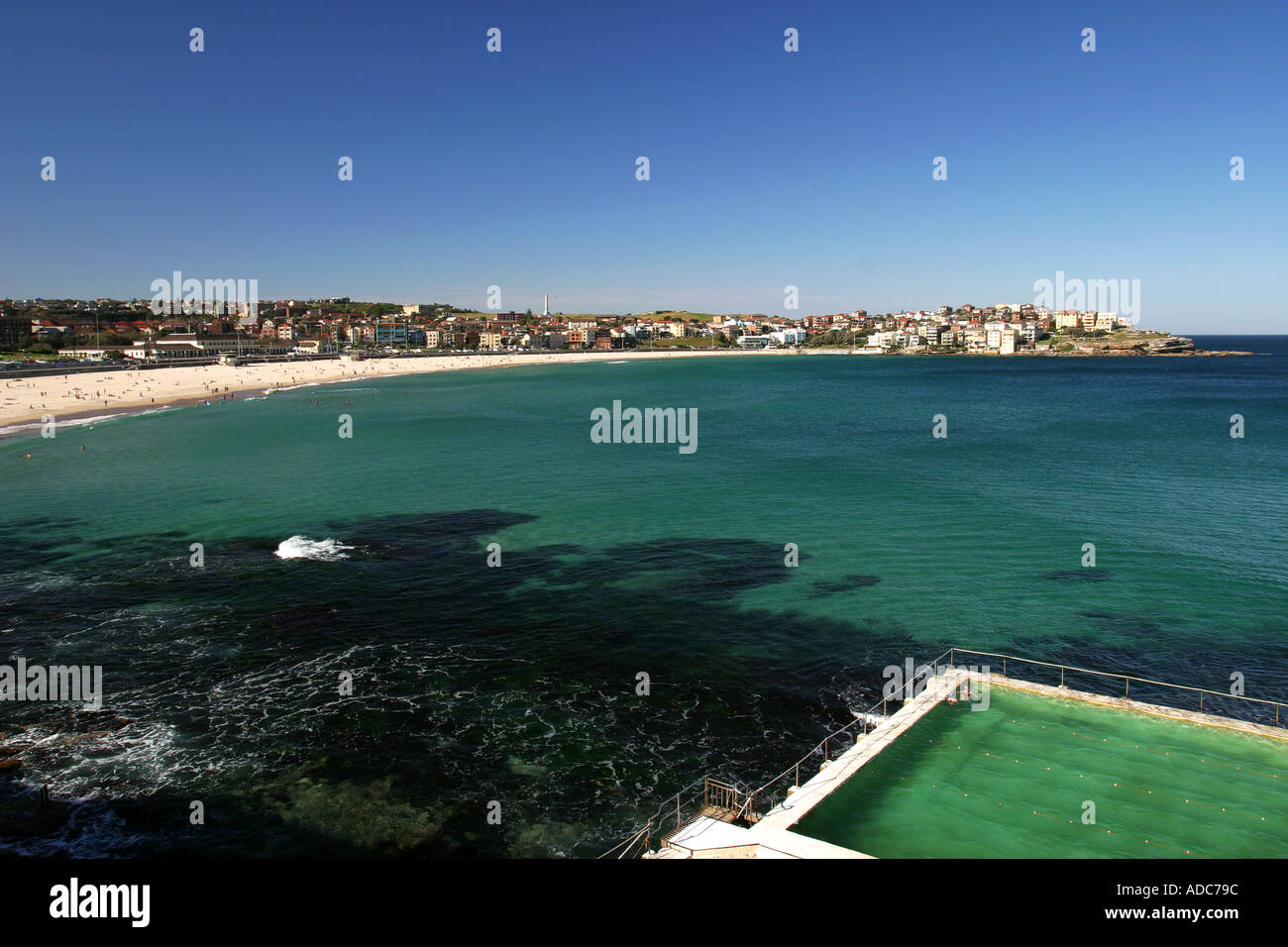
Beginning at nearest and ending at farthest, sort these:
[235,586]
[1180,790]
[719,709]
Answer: [1180,790], [719,709], [235,586]

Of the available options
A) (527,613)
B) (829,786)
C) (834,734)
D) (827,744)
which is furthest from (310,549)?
(829,786)

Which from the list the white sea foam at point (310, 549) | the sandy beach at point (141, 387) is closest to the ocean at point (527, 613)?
the white sea foam at point (310, 549)

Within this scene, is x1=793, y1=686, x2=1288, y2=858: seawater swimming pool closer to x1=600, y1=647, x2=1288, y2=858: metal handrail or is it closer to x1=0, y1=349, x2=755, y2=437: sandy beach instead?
x1=600, y1=647, x2=1288, y2=858: metal handrail

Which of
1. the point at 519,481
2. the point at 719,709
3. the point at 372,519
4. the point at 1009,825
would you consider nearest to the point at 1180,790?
the point at 1009,825

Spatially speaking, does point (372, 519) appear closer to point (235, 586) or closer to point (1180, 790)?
point (235, 586)

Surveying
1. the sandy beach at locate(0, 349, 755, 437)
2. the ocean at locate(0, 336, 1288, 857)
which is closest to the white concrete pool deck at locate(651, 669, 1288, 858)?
the ocean at locate(0, 336, 1288, 857)

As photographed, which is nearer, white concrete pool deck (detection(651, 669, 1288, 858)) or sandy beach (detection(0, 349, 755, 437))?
white concrete pool deck (detection(651, 669, 1288, 858))
